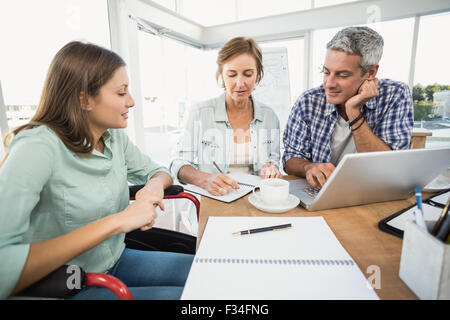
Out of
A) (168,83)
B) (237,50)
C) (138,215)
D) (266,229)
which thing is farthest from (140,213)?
(168,83)

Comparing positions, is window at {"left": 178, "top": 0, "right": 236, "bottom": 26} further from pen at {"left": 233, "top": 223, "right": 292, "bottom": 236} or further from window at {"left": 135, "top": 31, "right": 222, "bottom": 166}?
pen at {"left": 233, "top": 223, "right": 292, "bottom": 236}

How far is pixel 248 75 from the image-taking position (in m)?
1.56

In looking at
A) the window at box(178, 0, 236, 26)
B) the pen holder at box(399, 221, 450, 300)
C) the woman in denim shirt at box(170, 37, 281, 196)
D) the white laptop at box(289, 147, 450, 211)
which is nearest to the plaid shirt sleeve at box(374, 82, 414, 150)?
the white laptop at box(289, 147, 450, 211)

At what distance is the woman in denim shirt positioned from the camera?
1.55 m

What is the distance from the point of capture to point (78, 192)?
830mm

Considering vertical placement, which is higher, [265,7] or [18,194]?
[265,7]

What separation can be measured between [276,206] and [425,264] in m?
0.44

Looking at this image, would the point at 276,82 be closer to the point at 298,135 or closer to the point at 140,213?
the point at 298,135

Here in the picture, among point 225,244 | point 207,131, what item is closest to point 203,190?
point 225,244

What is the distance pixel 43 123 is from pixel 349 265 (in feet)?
3.17

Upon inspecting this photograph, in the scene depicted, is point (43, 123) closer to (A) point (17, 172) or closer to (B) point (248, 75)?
(A) point (17, 172)

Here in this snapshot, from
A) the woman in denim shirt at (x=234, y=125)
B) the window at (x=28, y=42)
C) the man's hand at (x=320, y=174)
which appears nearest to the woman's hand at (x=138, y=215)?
the man's hand at (x=320, y=174)

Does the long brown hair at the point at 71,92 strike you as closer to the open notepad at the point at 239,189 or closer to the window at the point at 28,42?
the open notepad at the point at 239,189

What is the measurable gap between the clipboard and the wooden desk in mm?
15
